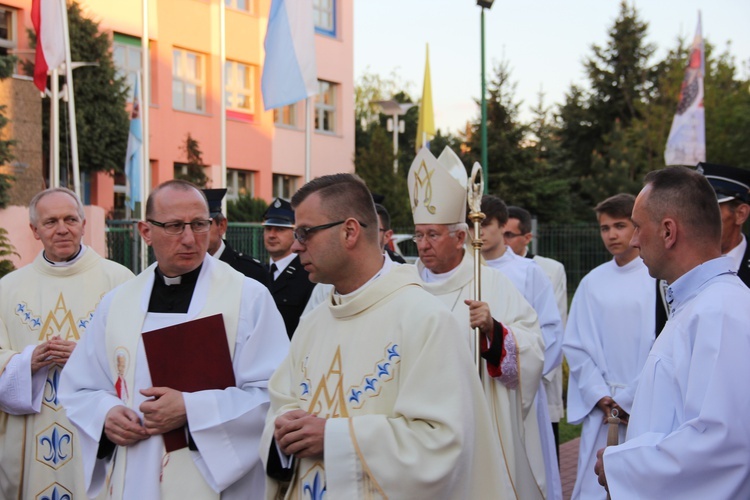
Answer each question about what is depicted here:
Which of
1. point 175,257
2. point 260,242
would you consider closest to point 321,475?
point 175,257

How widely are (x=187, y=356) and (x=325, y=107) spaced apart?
88.3 feet

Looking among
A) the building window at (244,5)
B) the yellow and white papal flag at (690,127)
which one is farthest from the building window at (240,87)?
the yellow and white papal flag at (690,127)

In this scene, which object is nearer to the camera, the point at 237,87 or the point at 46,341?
the point at 46,341

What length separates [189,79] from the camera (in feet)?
85.4

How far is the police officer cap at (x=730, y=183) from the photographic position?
14.8 feet

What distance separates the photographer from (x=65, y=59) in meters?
15.0

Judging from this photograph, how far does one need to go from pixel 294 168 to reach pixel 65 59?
48.7ft

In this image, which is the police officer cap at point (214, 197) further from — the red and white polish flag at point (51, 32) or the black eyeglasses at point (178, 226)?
the red and white polish flag at point (51, 32)

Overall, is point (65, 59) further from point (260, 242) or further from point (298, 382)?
point (298, 382)

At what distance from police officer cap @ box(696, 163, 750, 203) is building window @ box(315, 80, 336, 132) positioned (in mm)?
26155

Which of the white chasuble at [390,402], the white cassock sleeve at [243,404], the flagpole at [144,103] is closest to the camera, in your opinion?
the white chasuble at [390,402]

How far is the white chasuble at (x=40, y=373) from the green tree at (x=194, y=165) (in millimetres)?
18276

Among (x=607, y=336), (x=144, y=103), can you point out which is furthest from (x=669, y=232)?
(x=144, y=103)

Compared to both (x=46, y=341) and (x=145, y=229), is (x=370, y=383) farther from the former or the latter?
(x=46, y=341)
